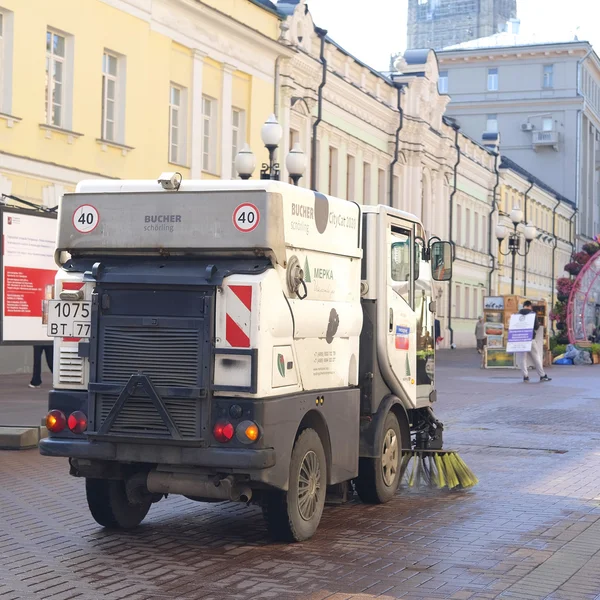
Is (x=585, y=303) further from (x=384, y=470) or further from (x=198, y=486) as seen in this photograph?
(x=198, y=486)

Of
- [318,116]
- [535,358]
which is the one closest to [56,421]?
[535,358]

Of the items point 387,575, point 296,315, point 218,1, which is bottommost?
point 387,575

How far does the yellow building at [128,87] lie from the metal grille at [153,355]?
17025 millimetres

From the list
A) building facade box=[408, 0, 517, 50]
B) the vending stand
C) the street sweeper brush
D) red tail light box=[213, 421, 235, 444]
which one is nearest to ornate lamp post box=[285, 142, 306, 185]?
the street sweeper brush

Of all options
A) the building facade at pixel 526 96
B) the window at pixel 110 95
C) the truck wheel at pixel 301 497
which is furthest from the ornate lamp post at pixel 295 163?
the building facade at pixel 526 96

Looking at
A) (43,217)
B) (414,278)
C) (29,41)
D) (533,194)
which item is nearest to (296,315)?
(414,278)

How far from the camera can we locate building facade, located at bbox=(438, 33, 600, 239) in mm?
94938

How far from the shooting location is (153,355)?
27.0 ft

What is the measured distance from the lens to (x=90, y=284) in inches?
333

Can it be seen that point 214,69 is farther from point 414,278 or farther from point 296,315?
point 296,315

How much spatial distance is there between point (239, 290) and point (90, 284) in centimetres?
111

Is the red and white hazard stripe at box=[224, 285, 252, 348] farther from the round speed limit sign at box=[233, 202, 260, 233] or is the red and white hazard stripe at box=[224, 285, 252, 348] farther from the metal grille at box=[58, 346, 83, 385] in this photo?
the metal grille at box=[58, 346, 83, 385]

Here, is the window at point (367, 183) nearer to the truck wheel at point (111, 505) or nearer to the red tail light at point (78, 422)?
the truck wheel at point (111, 505)

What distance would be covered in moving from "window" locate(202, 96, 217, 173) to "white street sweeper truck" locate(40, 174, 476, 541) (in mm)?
24410
